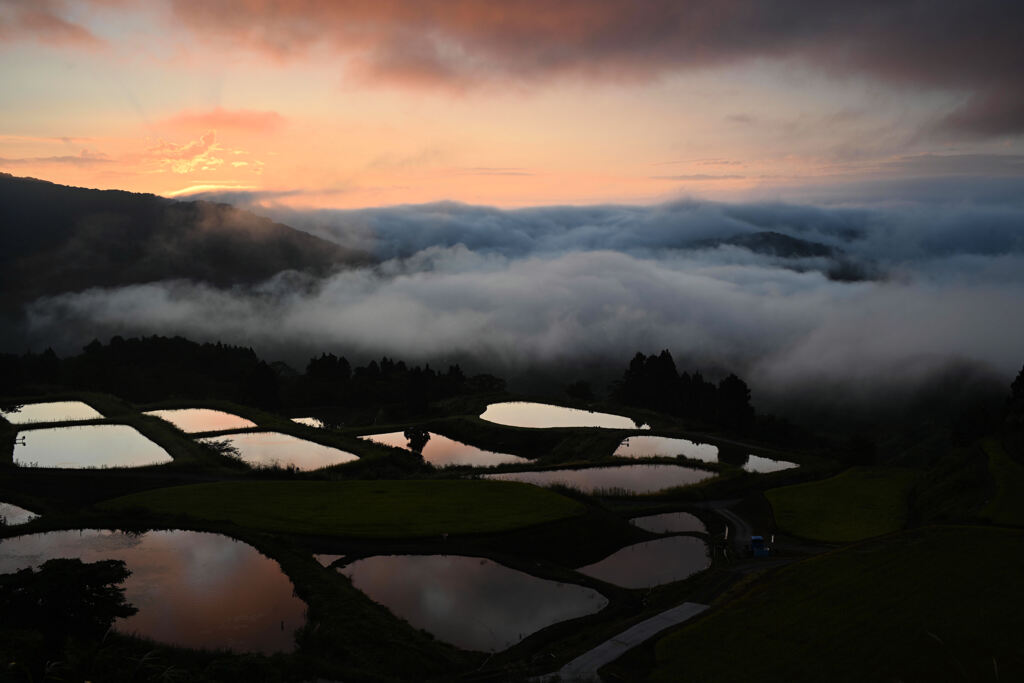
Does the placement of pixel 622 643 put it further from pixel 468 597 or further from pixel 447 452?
pixel 447 452

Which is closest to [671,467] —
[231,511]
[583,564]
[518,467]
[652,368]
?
[518,467]

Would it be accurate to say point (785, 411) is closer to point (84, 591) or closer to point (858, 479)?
point (858, 479)

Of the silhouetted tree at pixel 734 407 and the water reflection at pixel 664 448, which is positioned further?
the silhouetted tree at pixel 734 407

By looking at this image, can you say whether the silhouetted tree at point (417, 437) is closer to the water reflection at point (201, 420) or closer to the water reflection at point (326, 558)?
the water reflection at point (201, 420)

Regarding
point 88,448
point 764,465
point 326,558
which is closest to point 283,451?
point 88,448

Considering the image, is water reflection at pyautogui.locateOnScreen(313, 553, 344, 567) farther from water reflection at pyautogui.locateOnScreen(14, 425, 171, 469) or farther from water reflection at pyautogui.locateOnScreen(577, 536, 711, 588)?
water reflection at pyautogui.locateOnScreen(14, 425, 171, 469)

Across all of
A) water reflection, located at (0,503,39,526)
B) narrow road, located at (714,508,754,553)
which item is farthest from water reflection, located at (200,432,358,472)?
narrow road, located at (714,508,754,553)

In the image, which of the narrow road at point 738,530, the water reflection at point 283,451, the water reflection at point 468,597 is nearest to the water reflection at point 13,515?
the water reflection at point 283,451
